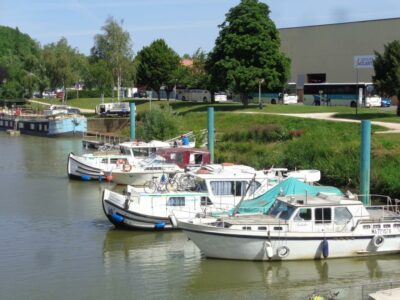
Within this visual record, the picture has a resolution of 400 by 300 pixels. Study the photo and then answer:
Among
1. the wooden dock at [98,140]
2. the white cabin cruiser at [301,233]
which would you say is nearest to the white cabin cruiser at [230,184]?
the white cabin cruiser at [301,233]

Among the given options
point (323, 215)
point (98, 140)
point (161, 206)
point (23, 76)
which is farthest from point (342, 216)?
point (23, 76)

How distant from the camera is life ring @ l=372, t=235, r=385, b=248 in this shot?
24672mm

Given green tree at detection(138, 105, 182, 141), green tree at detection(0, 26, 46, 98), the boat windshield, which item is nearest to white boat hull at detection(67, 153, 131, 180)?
green tree at detection(138, 105, 182, 141)

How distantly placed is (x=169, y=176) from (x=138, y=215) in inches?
187

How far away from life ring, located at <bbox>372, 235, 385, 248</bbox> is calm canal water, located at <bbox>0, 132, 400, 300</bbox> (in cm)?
56

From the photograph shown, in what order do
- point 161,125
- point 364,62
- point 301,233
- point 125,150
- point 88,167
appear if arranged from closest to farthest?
point 301,233, point 88,167, point 125,150, point 161,125, point 364,62

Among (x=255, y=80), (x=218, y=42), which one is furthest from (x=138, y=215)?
(x=218, y=42)

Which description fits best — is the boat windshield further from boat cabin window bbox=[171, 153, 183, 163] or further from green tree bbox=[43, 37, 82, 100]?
green tree bbox=[43, 37, 82, 100]

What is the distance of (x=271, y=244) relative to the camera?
2389 centimetres

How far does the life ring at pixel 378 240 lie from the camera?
24672 mm

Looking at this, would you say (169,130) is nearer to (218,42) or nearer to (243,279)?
(218,42)

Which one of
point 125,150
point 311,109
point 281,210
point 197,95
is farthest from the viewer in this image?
point 197,95

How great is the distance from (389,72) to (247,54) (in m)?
23.4

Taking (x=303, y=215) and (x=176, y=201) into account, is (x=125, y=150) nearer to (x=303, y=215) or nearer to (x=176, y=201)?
(x=176, y=201)
